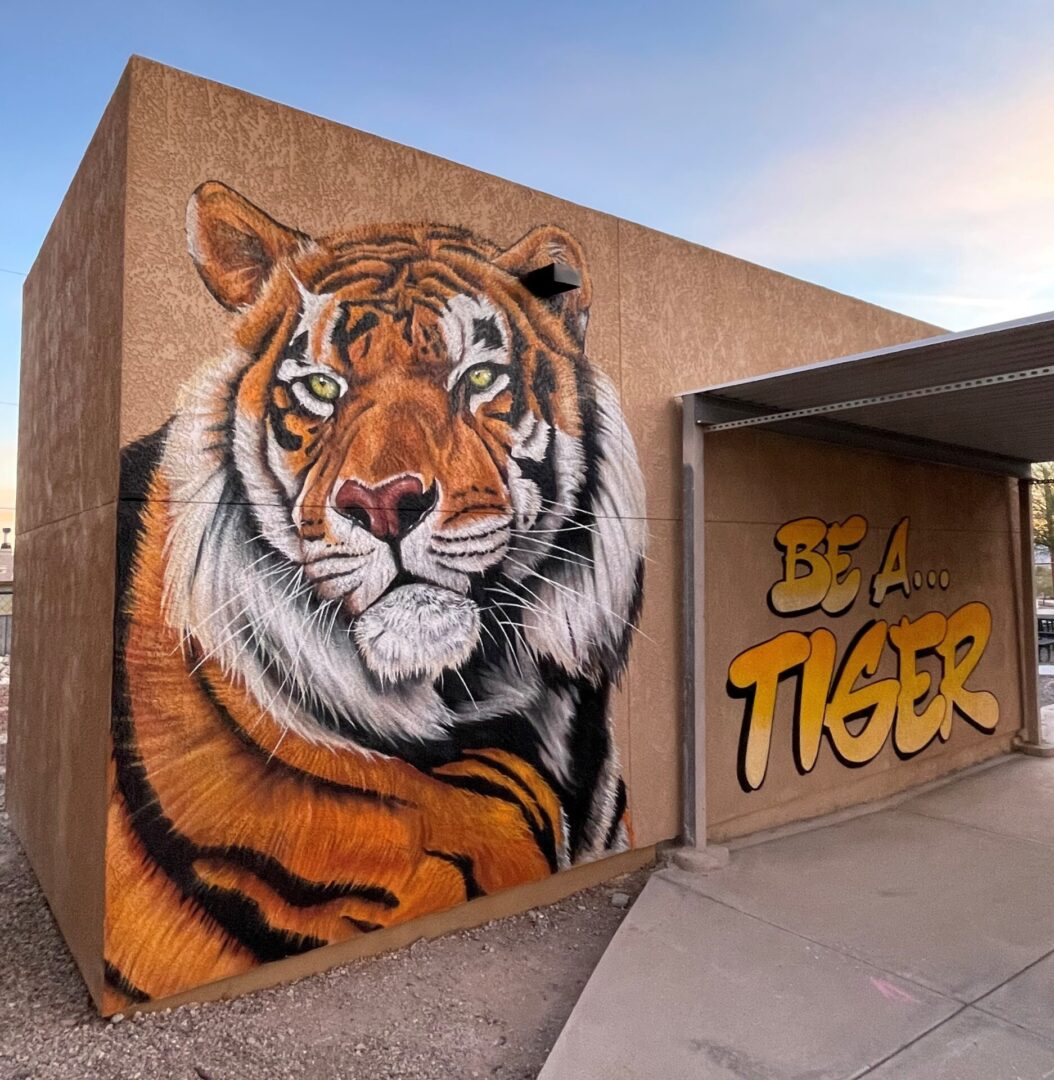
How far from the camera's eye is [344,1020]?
3104 mm

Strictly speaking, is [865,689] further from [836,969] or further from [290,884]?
[290,884]

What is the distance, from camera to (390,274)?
3.70 m

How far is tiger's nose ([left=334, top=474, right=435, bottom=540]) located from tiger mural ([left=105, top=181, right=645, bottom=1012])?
1 centimetres

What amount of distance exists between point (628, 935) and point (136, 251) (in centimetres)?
367

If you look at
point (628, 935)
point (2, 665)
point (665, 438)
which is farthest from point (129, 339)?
point (2, 665)

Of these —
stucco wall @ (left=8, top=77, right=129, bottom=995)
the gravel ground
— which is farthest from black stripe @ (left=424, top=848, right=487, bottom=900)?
the gravel ground

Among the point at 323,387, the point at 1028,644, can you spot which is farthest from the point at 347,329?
the point at 1028,644

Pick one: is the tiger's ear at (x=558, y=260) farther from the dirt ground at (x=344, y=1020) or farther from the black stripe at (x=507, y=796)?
the dirt ground at (x=344, y=1020)

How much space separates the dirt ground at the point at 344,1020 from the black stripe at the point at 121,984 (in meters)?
0.10

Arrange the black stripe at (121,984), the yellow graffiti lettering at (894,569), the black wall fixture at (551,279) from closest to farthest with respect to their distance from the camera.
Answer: the black stripe at (121,984) → the black wall fixture at (551,279) → the yellow graffiti lettering at (894,569)

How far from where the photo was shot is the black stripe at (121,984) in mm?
2943

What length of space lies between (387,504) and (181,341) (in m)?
1.10

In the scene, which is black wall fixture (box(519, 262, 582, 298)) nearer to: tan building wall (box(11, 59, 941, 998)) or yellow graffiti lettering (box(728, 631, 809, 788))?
tan building wall (box(11, 59, 941, 998))

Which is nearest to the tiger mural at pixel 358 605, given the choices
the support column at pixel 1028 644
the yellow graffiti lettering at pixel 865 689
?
the yellow graffiti lettering at pixel 865 689
